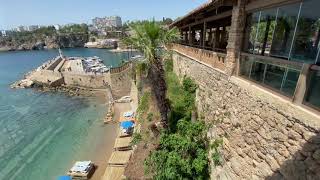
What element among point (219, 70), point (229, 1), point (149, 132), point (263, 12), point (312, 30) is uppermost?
point (229, 1)

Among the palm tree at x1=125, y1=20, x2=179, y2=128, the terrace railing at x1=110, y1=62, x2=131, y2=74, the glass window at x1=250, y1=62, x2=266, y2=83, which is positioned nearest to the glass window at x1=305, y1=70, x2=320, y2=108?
the glass window at x1=250, y1=62, x2=266, y2=83

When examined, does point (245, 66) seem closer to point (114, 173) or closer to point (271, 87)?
point (271, 87)

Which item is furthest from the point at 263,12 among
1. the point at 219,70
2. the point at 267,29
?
the point at 219,70

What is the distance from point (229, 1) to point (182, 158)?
820 cm

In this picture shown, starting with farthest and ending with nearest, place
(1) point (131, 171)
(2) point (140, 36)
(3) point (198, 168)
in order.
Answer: (1) point (131, 171) < (2) point (140, 36) < (3) point (198, 168)

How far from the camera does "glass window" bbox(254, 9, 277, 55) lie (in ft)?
24.2

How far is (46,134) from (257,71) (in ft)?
89.1

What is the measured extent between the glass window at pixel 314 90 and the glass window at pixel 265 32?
287 cm

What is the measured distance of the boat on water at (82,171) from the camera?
59.1 feet

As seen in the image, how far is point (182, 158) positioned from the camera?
37.9 ft

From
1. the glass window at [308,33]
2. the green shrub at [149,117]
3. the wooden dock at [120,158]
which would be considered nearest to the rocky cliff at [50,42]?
the wooden dock at [120,158]

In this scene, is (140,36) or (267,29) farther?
(140,36)

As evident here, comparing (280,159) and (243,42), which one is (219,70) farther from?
(280,159)

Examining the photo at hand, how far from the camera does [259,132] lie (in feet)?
21.7
